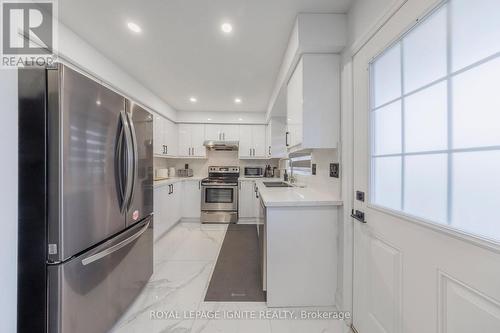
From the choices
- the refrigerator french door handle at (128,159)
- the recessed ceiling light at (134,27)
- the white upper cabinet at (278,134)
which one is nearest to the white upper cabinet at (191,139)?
the white upper cabinet at (278,134)

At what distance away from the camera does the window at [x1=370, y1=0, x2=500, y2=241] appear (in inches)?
25.5

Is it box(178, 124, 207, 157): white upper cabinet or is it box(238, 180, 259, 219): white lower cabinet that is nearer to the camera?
box(238, 180, 259, 219): white lower cabinet

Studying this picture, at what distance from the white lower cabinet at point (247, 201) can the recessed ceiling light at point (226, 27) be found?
277 cm

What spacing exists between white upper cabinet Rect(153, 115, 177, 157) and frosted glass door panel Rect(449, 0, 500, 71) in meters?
3.47

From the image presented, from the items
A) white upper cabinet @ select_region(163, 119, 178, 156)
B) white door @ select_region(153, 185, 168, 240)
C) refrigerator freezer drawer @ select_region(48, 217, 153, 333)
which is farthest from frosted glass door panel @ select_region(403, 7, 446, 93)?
white upper cabinet @ select_region(163, 119, 178, 156)

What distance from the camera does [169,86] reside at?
2939mm

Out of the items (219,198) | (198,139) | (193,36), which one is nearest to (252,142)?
(198,139)

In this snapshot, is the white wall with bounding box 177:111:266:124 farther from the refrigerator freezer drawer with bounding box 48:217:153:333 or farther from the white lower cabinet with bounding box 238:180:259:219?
the refrigerator freezer drawer with bounding box 48:217:153:333

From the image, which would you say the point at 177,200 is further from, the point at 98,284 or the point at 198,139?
the point at 98,284

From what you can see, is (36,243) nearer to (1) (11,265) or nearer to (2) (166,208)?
(1) (11,265)

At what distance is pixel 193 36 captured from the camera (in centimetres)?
179

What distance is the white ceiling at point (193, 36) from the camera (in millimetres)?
1466

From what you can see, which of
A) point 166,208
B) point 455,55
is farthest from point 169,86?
point 455,55
